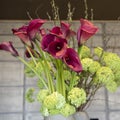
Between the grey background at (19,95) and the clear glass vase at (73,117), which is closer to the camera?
the clear glass vase at (73,117)

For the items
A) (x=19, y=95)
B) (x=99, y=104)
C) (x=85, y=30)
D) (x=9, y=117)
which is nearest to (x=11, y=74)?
(x=19, y=95)

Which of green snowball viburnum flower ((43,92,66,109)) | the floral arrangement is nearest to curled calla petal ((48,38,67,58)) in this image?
the floral arrangement

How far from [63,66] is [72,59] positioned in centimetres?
10

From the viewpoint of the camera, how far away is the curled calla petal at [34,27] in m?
0.77

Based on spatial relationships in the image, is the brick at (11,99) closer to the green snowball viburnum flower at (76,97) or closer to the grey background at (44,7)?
the grey background at (44,7)

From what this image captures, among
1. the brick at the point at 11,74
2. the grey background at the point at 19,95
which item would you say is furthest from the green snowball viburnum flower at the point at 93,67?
the brick at the point at 11,74

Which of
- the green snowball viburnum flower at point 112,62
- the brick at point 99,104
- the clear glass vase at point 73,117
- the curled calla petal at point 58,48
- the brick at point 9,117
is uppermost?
the curled calla petal at point 58,48

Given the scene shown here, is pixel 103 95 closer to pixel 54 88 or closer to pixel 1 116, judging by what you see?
pixel 1 116

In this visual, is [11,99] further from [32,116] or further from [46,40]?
[46,40]

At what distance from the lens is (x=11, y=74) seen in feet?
5.81

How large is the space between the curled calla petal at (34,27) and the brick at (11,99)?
97 cm

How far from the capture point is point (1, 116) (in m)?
1.71

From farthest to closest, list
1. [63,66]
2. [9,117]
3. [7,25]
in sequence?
[7,25], [9,117], [63,66]

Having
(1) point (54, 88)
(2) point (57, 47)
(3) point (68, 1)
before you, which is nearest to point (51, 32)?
(2) point (57, 47)
